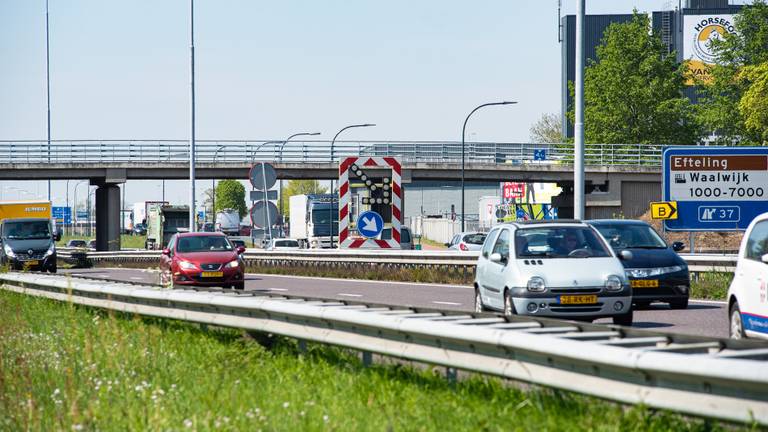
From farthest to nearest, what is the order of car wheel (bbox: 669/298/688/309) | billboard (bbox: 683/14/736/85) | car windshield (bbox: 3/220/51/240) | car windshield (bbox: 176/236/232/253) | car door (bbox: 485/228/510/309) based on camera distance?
1. billboard (bbox: 683/14/736/85)
2. car windshield (bbox: 3/220/51/240)
3. car windshield (bbox: 176/236/232/253)
4. car wheel (bbox: 669/298/688/309)
5. car door (bbox: 485/228/510/309)

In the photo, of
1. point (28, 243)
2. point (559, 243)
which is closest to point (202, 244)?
point (559, 243)

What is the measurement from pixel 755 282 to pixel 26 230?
36532 mm

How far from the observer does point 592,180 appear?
64375 mm

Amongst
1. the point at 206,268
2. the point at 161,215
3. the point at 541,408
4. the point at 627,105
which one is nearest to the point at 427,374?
the point at 541,408

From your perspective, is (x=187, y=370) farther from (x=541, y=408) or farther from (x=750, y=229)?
(x=750, y=229)

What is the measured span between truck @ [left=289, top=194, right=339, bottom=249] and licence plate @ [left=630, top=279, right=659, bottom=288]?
170 ft

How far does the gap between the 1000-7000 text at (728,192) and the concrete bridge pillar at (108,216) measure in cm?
4165

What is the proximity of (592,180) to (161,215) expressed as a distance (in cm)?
2676

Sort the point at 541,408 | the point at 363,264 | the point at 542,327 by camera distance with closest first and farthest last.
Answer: the point at 541,408, the point at 542,327, the point at 363,264

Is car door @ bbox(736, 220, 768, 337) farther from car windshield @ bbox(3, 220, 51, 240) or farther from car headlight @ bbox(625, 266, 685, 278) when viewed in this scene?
car windshield @ bbox(3, 220, 51, 240)

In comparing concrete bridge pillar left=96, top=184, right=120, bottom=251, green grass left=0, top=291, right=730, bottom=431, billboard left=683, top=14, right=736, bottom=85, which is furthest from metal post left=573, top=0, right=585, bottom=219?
billboard left=683, top=14, right=736, bottom=85

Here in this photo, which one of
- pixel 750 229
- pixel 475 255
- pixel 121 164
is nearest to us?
pixel 750 229

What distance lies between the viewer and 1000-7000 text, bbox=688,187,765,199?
90.3 ft

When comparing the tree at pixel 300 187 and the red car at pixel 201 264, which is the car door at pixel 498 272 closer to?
the red car at pixel 201 264
